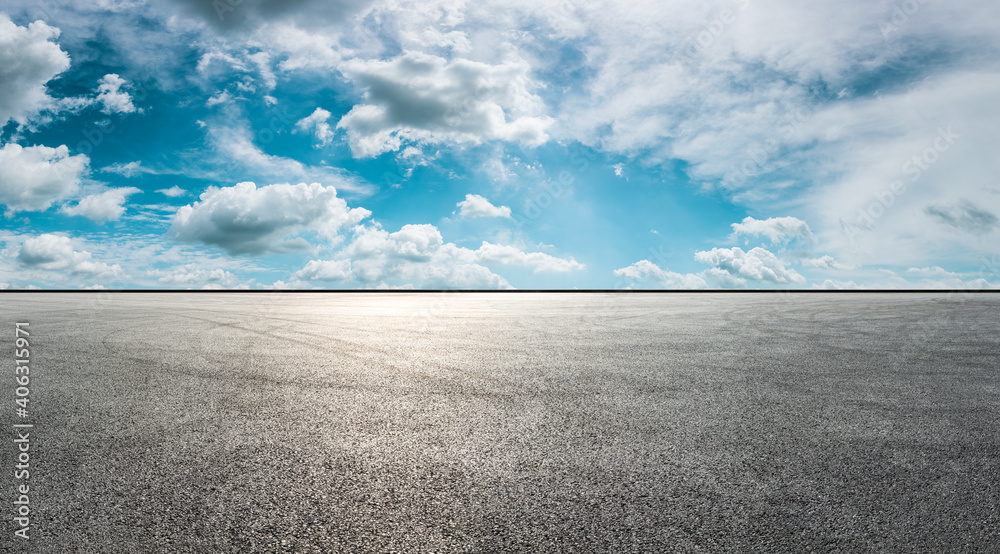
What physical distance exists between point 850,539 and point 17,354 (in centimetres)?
1088

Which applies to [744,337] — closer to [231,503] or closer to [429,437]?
[429,437]

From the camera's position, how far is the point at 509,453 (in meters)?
3.52

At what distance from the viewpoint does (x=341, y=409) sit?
15.5 ft

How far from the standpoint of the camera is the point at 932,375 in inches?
252

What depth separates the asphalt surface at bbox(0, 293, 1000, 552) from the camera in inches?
97.4

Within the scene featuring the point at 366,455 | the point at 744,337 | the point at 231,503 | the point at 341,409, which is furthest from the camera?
the point at 744,337

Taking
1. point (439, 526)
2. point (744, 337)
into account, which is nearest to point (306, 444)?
point (439, 526)

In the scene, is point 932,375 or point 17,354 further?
point 17,354

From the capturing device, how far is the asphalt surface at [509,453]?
247 cm

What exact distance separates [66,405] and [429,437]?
3.66 meters

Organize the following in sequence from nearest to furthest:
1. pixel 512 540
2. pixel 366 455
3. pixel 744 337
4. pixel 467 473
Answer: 1. pixel 512 540
2. pixel 467 473
3. pixel 366 455
4. pixel 744 337

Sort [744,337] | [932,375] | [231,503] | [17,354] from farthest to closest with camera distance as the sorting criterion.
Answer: [744,337] → [17,354] → [932,375] → [231,503]

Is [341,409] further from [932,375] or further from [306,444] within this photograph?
[932,375]

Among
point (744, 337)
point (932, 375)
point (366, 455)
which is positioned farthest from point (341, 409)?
point (744, 337)
